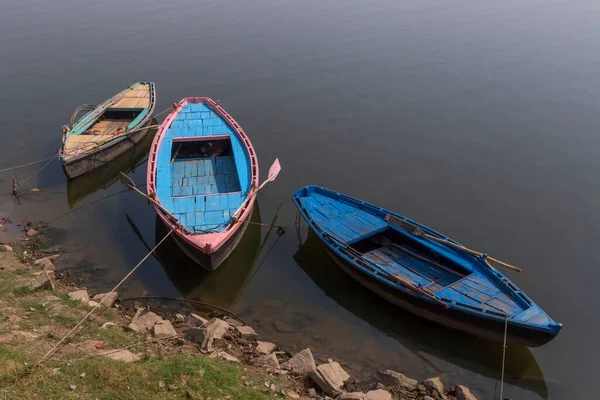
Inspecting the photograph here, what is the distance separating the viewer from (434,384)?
11195 millimetres

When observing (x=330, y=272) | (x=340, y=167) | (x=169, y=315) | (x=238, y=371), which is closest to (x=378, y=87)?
(x=340, y=167)

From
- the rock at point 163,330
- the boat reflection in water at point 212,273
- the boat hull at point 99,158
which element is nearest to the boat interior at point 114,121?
the boat hull at point 99,158

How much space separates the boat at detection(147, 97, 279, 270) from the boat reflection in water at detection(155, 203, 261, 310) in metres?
0.77

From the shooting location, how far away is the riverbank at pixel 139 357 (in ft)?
27.9

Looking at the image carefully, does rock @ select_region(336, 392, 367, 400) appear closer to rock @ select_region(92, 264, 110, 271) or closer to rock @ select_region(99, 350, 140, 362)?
rock @ select_region(99, 350, 140, 362)

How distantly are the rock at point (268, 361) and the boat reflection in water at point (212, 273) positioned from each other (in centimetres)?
324

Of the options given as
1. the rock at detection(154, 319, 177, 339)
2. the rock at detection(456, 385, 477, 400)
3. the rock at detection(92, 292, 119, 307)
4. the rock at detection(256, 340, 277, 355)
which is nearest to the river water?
the rock at detection(256, 340, 277, 355)

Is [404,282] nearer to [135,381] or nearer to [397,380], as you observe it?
[397,380]

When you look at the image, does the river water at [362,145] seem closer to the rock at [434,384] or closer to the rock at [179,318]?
the rock at [434,384]

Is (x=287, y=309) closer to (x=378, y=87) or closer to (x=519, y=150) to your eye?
(x=519, y=150)

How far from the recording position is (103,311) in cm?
1269

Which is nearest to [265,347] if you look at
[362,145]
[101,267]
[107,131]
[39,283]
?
[39,283]

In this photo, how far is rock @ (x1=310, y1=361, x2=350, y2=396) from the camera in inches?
408

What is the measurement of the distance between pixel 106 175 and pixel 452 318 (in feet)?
52.8
